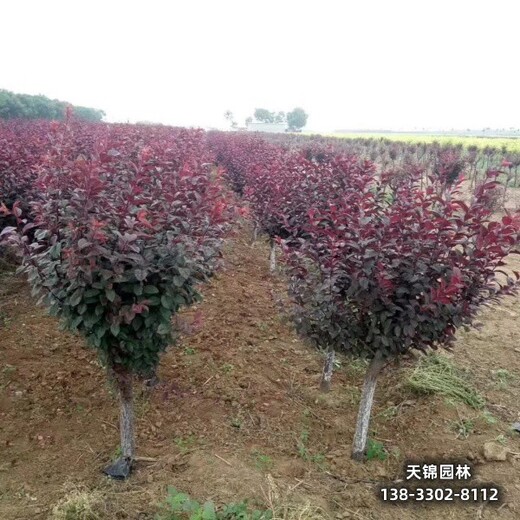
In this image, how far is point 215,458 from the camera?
10.7 feet

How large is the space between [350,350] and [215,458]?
4.09ft

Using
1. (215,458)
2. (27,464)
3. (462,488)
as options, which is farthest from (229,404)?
(462,488)

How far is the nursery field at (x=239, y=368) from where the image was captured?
263 cm

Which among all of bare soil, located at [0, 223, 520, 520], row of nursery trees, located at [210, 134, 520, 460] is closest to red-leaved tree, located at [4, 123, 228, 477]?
bare soil, located at [0, 223, 520, 520]

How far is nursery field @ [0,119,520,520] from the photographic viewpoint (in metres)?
2.63

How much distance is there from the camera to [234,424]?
12.3 ft

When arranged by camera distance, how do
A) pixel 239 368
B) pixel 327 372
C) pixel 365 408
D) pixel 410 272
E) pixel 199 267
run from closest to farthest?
pixel 410 272 → pixel 199 267 → pixel 365 408 → pixel 327 372 → pixel 239 368

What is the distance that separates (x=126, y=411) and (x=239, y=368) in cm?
154

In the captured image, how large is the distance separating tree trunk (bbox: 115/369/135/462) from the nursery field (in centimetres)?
2

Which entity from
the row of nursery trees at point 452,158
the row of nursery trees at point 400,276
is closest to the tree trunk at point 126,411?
the row of nursery trees at point 400,276

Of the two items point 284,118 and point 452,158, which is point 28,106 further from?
point 284,118

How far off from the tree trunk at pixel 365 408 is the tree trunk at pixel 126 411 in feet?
5.47

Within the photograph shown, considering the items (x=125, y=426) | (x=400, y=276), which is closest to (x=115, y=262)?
(x=125, y=426)

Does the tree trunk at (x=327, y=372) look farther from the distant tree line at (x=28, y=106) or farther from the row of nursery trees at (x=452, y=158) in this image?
the distant tree line at (x=28, y=106)
